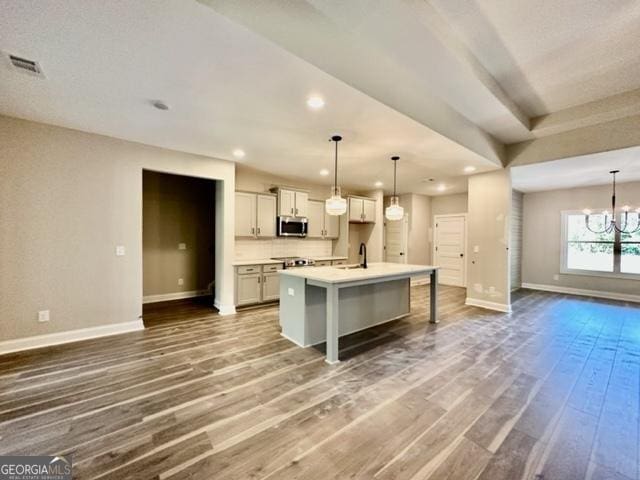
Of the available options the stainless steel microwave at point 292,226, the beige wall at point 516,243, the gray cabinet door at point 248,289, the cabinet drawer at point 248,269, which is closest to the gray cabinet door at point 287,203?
the stainless steel microwave at point 292,226

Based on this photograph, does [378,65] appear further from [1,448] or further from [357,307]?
[1,448]

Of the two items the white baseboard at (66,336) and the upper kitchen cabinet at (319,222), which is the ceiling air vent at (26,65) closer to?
the white baseboard at (66,336)

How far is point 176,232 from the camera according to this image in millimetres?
5957

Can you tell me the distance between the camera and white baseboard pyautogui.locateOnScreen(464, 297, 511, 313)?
498 centimetres

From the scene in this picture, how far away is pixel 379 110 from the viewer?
2.88m

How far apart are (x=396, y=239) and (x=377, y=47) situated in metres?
6.47

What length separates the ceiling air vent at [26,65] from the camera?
2.10 metres

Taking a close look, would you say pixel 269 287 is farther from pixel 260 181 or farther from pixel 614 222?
pixel 614 222

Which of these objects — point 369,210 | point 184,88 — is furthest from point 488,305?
point 184,88

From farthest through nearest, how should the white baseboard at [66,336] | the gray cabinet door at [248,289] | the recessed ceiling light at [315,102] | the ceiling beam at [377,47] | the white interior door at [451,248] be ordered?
the white interior door at [451,248], the gray cabinet door at [248,289], the white baseboard at [66,336], the recessed ceiling light at [315,102], the ceiling beam at [377,47]

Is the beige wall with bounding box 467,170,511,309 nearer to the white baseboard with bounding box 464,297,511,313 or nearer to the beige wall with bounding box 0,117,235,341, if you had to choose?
the white baseboard with bounding box 464,297,511,313


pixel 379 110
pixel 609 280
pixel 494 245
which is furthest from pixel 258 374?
pixel 609 280

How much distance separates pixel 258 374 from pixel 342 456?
1240 mm

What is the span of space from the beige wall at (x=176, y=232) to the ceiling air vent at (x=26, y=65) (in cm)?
349
